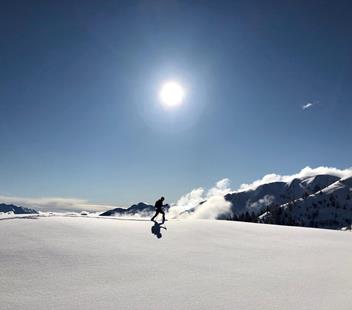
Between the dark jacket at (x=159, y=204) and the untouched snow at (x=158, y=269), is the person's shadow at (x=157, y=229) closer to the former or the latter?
the untouched snow at (x=158, y=269)

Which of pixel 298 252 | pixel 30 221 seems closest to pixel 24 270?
pixel 30 221

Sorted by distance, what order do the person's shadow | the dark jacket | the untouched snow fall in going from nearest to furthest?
the untouched snow
the person's shadow
the dark jacket

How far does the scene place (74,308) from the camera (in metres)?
7.08

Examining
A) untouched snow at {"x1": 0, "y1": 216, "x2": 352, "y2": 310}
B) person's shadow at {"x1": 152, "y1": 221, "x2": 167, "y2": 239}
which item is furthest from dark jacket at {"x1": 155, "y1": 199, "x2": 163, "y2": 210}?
untouched snow at {"x1": 0, "y1": 216, "x2": 352, "y2": 310}

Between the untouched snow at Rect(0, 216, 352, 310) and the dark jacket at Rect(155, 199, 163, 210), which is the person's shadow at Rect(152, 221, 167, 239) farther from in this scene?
the dark jacket at Rect(155, 199, 163, 210)

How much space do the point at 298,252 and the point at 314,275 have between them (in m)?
3.71

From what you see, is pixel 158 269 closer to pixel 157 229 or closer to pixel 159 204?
pixel 157 229

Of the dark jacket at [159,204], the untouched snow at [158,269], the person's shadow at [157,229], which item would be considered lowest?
the untouched snow at [158,269]

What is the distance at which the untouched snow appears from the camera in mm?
7863

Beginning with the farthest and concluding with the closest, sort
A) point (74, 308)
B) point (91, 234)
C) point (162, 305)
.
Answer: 1. point (91, 234)
2. point (162, 305)
3. point (74, 308)

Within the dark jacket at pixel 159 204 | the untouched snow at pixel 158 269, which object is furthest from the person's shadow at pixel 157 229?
the dark jacket at pixel 159 204

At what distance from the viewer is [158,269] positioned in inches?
406

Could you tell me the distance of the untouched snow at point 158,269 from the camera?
7.86m

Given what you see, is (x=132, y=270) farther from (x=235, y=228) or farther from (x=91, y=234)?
(x=235, y=228)
